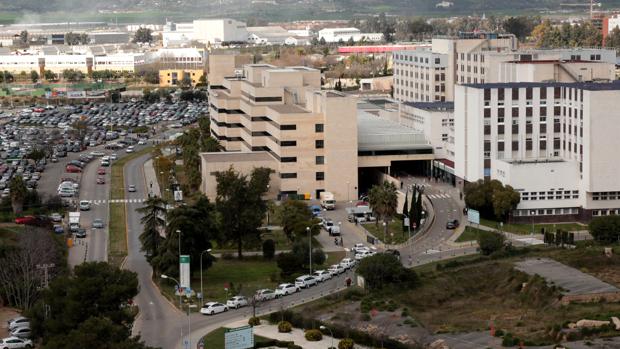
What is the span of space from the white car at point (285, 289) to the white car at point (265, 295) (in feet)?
0.45

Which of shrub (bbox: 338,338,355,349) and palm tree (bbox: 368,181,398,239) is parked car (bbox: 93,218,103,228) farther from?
shrub (bbox: 338,338,355,349)

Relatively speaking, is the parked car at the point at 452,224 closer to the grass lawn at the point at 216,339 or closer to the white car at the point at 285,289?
the white car at the point at 285,289

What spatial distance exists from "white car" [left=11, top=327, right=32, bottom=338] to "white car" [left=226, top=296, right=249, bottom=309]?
4.69 m

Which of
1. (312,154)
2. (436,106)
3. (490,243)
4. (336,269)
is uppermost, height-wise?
(436,106)

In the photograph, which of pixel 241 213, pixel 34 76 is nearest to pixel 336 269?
pixel 241 213

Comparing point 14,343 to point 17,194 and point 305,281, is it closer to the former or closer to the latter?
point 305,281

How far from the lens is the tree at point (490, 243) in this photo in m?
33.9

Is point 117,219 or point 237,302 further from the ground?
point 117,219

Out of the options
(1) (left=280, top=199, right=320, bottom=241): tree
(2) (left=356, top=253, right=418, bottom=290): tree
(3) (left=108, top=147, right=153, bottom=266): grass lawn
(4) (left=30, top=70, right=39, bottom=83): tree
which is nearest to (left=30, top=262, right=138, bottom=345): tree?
(2) (left=356, top=253, right=418, bottom=290): tree

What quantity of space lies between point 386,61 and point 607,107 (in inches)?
2216

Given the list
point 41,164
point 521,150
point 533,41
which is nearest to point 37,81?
point 533,41

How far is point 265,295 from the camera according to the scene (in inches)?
1208

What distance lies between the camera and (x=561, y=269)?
31344 millimetres

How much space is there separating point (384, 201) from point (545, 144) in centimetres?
705
